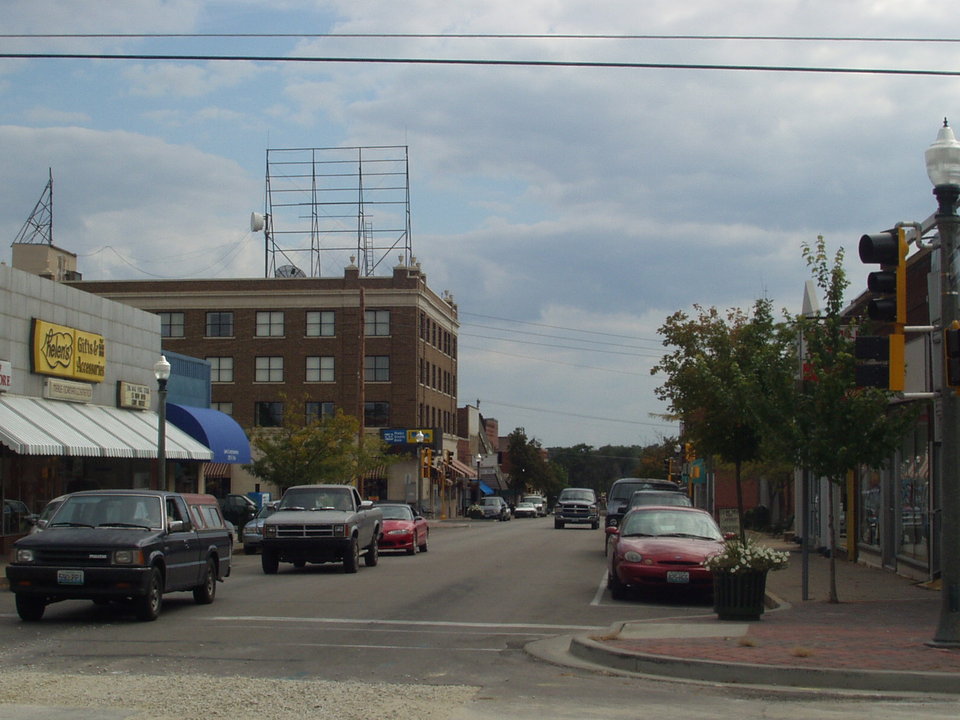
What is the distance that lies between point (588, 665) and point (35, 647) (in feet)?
19.7

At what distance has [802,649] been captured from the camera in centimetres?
1138

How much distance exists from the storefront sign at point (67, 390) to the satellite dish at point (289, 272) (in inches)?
1757

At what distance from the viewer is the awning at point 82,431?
25391mm

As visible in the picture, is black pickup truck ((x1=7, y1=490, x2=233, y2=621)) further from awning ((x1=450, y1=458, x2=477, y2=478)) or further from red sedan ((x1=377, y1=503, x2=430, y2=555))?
awning ((x1=450, y1=458, x2=477, y2=478))

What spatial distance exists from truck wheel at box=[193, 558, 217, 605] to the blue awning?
19.4 m

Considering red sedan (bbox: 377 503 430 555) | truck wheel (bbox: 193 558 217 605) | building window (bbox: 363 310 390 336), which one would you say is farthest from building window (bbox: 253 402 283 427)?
truck wheel (bbox: 193 558 217 605)

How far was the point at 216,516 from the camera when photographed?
18656mm

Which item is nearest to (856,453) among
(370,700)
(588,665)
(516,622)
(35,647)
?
(516,622)

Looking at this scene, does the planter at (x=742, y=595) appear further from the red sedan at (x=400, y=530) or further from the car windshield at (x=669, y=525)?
the red sedan at (x=400, y=530)

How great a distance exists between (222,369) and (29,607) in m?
60.7

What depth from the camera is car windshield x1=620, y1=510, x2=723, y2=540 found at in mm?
19453

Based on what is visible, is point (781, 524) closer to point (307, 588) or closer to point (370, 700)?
point (307, 588)

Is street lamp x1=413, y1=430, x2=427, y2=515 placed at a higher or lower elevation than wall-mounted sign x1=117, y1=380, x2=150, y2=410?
lower

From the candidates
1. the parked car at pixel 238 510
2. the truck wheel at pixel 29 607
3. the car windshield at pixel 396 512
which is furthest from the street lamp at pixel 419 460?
the truck wheel at pixel 29 607
